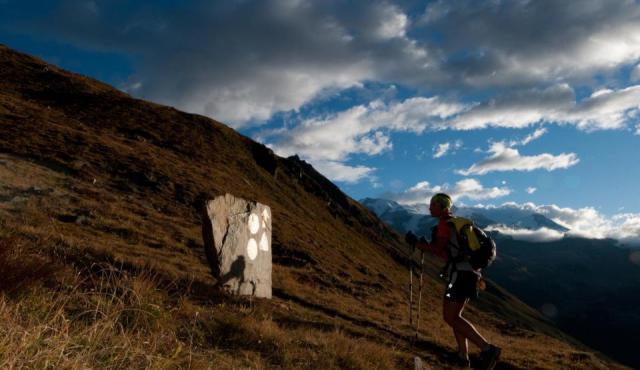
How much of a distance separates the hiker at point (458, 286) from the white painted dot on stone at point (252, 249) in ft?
16.4

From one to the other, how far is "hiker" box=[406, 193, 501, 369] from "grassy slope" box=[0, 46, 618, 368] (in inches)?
49.6

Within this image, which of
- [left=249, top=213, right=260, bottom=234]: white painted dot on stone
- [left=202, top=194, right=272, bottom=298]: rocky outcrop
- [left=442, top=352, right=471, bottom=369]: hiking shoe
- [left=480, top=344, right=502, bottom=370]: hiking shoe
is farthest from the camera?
[left=249, top=213, right=260, bottom=234]: white painted dot on stone

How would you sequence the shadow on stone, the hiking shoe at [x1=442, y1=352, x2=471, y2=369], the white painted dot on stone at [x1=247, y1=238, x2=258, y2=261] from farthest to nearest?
1. the white painted dot on stone at [x1=247, y1=238, x2=258, y2=261]
2. the shadow on stone
3. the hiking shoe at [x1=442, y1=352, x2=471, y2=369]

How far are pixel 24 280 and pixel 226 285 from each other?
17.3ft

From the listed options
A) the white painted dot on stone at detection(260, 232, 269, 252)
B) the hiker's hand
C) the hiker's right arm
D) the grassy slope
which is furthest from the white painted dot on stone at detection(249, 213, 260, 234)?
the hiker's right arm

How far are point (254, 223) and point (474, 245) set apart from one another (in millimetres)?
6249

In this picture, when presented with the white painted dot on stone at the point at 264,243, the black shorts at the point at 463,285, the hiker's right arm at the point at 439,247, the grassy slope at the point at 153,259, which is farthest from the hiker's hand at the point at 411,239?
the white painted dot on stone at the point at 264,243

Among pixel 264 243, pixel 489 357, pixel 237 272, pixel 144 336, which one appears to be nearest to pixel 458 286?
pixel 489 357

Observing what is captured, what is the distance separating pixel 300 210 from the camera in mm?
59688

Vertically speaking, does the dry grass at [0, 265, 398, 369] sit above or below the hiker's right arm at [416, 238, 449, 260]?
below

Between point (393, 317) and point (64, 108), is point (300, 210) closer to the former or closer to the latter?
point (64, 108)

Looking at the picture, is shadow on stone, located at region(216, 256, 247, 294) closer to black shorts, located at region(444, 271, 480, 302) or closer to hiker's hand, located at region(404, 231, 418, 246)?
hiker's hand, located at region(404, 231, 418, 246)

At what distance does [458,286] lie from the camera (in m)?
8.52

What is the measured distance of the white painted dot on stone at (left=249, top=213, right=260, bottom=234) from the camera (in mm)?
12462
